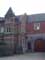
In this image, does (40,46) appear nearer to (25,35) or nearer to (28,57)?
(28,57)

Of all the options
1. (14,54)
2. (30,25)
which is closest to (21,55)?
(14,54)

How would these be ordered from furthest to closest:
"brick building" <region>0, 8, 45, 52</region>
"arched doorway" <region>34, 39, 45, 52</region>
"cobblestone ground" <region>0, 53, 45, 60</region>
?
1. "cobblestone ground" <region>0, 53, 45, 60</region>
2. "brick building" <region>0, 8, 45, 52</region>
3. "arched doorway" <region>34, 39, 45, 52</region>

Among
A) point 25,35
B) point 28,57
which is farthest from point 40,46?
point 25,35

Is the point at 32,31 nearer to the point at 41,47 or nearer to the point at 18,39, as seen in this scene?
the point at 18,39

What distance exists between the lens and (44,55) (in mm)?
2879

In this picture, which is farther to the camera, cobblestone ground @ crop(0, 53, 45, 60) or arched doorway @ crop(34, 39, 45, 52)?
cobblestone ground @ crop(0, 53, 45, 60)

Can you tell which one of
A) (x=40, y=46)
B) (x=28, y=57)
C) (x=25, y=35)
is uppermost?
(x=25, y=35)

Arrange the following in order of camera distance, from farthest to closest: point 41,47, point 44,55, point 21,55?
point 44,55 < point 21,55 < point 41,47

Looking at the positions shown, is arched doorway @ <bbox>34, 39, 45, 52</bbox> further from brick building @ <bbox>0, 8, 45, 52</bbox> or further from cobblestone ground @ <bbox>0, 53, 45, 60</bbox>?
cobblestone ground @ <bbox>0, 53, 45, 60</bbox>

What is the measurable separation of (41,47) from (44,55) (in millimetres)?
640

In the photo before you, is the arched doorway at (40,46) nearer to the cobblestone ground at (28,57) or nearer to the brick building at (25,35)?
the brick building at (25,35)

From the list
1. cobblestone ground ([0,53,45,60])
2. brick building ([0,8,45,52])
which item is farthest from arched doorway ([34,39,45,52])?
cobblestone ground ([0,53,45,60])

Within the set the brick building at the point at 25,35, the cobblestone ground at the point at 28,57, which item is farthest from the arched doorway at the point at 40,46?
the cobblestone ground at the point at 28,57

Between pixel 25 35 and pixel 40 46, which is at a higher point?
pixel 25 35
